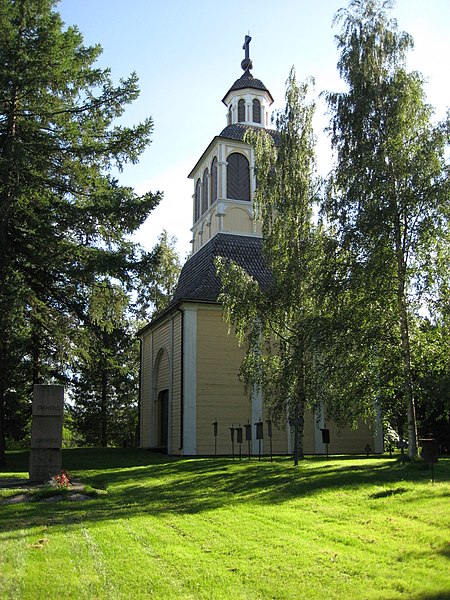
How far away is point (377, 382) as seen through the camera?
571 inches

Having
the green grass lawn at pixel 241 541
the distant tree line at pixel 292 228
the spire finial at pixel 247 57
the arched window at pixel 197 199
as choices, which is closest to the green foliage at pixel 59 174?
the distant tree line at pixel 292 228

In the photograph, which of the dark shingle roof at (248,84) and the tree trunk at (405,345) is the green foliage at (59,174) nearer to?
the tree trunk at (405,345)

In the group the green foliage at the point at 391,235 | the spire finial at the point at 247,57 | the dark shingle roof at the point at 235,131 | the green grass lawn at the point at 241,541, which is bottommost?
the green grass lawn at the point at 241,541

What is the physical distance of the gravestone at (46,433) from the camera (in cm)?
1291

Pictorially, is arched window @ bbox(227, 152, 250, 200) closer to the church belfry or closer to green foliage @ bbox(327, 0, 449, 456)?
the church belfry

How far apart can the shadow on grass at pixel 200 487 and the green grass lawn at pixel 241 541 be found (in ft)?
0.12

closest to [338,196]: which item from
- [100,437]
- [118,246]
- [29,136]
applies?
[118,246]

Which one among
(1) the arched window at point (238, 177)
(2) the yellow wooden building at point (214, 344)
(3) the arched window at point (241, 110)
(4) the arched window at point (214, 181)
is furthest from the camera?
(3) the arched window at point (241, 110)

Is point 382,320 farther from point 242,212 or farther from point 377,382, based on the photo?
point 242,212

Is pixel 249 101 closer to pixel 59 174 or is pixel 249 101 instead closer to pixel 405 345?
pixel 59 174

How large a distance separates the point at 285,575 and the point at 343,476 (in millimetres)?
6471

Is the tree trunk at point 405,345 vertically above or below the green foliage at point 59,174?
below

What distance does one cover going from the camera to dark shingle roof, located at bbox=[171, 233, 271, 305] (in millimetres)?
24141

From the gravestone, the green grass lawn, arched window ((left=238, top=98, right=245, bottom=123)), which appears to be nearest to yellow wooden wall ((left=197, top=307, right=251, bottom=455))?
the gravestone
